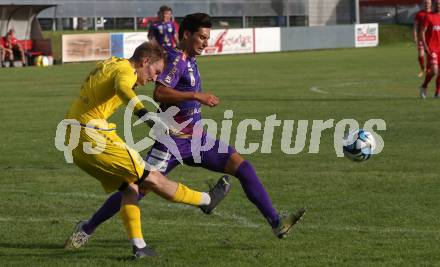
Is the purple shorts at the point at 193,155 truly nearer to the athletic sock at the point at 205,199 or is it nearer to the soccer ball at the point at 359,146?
the athletic sock at the point at 205,199

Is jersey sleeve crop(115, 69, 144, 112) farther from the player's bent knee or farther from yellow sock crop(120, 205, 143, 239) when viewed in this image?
yellow sock crop(120, 205, 143, 239)

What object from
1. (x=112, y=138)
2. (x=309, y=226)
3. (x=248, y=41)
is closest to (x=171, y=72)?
(x=112, y=138)

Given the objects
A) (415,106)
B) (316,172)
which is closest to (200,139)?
(316,172)

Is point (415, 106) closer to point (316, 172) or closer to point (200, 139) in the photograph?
point (316, 172)

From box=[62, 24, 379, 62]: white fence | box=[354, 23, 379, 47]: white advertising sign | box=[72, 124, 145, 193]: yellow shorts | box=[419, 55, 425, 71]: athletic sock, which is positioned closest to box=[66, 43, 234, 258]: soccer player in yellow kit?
box=[72, 124, 145, 193]: yellow shorts

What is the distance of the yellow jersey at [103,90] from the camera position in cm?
750

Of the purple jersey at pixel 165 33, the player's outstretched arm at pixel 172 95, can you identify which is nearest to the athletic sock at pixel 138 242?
the player's outstretched arm at pixel 172 95

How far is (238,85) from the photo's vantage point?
97.1 ft

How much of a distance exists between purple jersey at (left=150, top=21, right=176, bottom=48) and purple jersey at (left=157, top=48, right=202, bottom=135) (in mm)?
15026

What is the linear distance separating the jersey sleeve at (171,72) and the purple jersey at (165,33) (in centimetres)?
1521

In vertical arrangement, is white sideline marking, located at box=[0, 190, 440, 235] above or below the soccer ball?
below

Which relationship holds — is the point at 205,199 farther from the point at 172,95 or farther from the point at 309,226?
the point at 309,226

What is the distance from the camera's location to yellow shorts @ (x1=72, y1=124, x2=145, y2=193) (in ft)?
25.5

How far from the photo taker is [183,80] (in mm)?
8641
